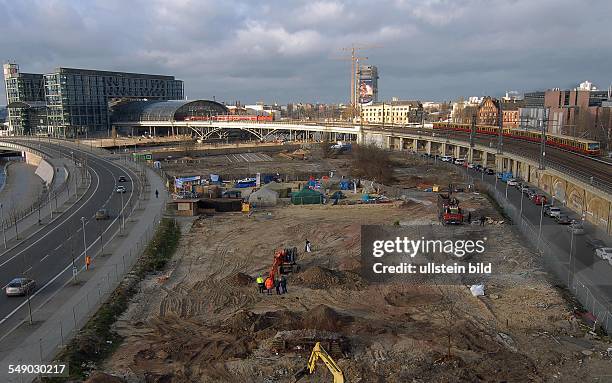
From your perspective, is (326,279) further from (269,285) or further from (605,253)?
(605,253)

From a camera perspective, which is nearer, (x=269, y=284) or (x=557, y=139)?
(x=269, y=284)

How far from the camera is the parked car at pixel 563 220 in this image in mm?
35625

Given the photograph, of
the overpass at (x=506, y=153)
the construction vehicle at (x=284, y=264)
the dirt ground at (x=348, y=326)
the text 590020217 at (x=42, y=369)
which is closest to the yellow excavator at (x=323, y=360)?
the dirt ground at (x=348, y=326)

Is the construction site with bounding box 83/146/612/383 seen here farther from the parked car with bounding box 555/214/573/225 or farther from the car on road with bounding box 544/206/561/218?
the car on road with bounding box 544/206/561/218

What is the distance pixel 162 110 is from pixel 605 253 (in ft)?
394

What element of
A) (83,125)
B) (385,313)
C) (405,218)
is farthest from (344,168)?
(83,125)

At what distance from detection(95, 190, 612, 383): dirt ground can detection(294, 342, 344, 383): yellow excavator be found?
1.18ft

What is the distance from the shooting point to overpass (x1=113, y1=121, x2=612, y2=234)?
36.9m

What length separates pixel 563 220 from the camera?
3575 centimetres

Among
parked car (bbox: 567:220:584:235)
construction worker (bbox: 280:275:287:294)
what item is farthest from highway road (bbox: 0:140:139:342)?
parked car (bbox: 567:220:584:235)

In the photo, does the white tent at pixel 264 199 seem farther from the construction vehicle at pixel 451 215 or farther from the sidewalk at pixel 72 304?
the construction vehicle at pixel 451 215

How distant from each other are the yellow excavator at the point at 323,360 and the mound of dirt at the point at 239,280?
8852mm

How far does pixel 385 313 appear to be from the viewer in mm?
21000

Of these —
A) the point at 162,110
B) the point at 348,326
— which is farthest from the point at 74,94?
the point at 348,326
